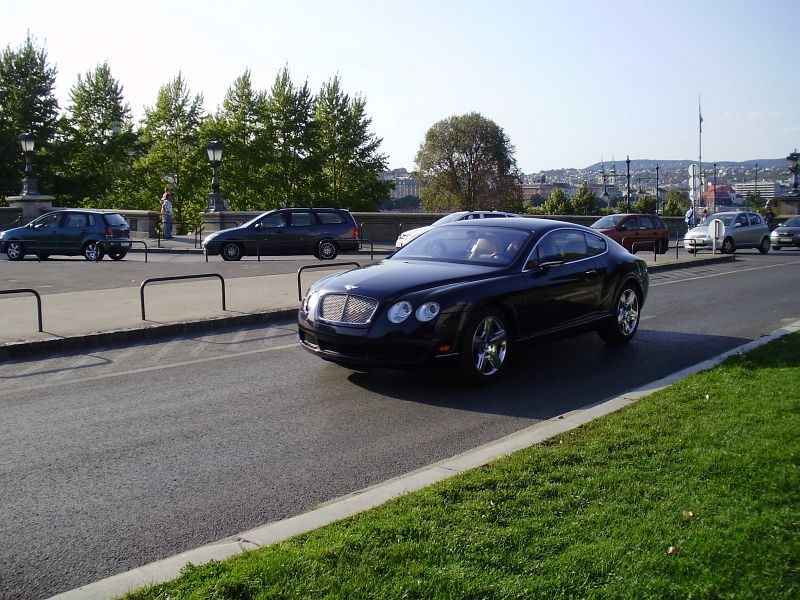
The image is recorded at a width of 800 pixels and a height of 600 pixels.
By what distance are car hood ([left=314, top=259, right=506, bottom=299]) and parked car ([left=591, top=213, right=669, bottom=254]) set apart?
2281 cm

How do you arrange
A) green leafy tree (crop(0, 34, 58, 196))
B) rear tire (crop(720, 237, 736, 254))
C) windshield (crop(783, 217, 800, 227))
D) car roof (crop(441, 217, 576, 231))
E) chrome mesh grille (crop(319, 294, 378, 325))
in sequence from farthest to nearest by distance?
green leafy tree (crop(0, 34, 58, 196)) → windshield (crop(783, 217, 800, 227)) → rear tire (crop(720, 237, 736, 254)) → car roof (crop(441, 217, 576, 231)) → chrome mesh grille (crop(319, 294, 378, 325))

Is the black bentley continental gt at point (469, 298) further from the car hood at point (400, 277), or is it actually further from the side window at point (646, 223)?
the side window at point (646, 223)

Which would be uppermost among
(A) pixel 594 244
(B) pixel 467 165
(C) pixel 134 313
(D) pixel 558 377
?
(B) pixel 467 165

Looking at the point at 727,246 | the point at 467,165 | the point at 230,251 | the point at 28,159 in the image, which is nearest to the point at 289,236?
the point at 230,251

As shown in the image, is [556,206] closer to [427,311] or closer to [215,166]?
[215,166]

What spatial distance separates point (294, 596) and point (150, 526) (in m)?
1.48

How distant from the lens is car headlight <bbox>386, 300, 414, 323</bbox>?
7641 millimetres

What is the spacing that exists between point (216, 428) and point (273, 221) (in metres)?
20.5

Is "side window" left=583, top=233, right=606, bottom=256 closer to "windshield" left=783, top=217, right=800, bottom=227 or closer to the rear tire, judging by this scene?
the rear tire

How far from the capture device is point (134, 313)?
41.6 feet

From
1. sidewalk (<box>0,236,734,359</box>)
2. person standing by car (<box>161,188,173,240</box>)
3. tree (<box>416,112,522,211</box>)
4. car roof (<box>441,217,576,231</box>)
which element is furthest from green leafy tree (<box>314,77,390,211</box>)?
car roof (<box>441,217,576,231</box>)

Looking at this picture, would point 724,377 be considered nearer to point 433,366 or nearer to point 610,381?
point 610,381

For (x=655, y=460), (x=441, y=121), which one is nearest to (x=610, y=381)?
(x=655, y=460)

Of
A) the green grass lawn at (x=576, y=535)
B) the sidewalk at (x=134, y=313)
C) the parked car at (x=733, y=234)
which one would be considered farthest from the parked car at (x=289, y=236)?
the green grass lawn at (x=576, y=535)
